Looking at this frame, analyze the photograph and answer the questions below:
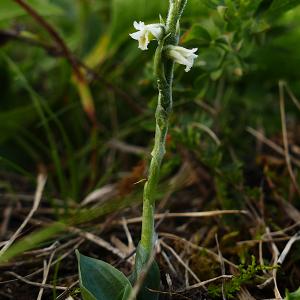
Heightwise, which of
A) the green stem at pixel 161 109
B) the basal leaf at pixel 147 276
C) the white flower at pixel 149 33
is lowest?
the basal leaf at pixel 147 276

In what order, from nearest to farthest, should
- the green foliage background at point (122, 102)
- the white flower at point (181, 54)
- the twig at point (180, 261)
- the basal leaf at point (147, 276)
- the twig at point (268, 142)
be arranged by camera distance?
1. the white flower at point (181, 54)
2. the basal leaf at point (147, 276)
3. the twig at point (180, 261)
4. the green foliage background at point (122, 102)
5. the twig at point (268, 142)

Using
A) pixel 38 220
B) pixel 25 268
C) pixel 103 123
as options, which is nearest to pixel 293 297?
pixel 25 268

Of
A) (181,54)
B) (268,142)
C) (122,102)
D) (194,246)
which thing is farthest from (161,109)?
(122,102)

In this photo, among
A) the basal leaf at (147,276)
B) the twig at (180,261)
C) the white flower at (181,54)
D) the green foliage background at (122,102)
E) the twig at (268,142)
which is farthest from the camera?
the twig at (268,142)

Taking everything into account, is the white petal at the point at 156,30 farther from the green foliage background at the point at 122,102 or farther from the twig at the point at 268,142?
the twig at the point at 268,142

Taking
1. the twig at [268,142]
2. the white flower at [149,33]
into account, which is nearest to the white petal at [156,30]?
the white flower at [149,33]

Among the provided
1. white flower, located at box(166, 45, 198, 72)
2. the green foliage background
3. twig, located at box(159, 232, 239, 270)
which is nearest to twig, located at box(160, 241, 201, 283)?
twig, located at box(159, 232, 239, 270)

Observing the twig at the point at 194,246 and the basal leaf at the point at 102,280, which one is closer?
the basal leaf at the point at 102,280

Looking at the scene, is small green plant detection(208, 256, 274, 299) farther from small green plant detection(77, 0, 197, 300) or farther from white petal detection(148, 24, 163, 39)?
white petal detection(148, 24, 163, 39)
